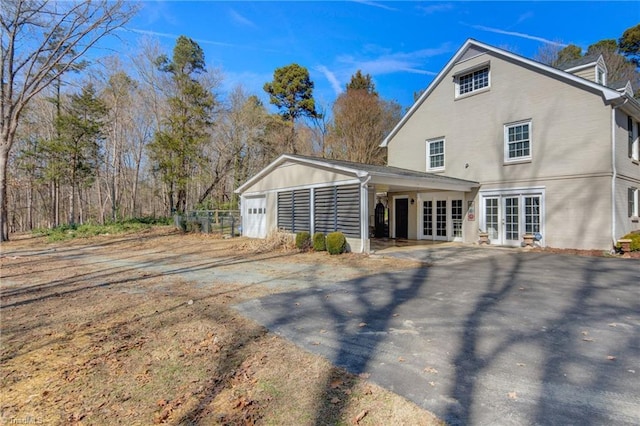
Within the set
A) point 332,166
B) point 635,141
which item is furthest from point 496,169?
point 332,166

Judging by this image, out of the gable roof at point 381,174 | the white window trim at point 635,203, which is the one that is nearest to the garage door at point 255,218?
the gable roof at point 381,174

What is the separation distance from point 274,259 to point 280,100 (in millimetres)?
22611

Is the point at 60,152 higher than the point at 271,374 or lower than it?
higher

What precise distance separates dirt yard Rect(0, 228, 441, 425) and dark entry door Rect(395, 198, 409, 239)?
10.1 metres

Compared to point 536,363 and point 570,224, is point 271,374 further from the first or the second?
point 570,224

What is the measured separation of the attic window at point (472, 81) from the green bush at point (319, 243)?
914 centimetres

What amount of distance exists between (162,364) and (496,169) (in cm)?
1358

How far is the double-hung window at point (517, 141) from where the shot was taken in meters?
12.5

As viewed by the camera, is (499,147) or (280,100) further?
(280,100)

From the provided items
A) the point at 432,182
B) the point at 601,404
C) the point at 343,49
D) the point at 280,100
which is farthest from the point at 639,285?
the point at 280,100

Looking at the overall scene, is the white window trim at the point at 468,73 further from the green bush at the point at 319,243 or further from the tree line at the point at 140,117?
the tree line at the point at 140,117

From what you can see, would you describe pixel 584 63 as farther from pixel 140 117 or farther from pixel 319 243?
pixel 140 117

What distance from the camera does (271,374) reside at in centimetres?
306

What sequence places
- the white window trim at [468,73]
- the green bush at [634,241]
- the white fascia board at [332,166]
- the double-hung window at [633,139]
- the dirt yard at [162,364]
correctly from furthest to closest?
the white window trim at [468,73]
the double-hung window at [633,139]
the white fascia board at [332,166]
the green bush at [634,241]
the dirt yard at [162,364]
